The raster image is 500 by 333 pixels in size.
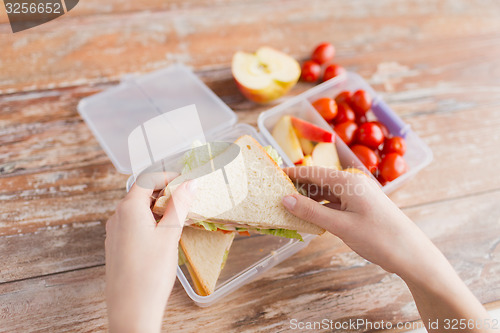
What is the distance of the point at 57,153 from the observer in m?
1.27

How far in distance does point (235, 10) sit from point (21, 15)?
859 millimetres

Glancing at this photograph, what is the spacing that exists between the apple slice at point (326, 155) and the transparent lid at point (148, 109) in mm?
301

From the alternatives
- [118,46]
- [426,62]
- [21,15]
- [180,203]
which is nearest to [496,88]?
[426,62]

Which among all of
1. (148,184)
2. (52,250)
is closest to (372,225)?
(148,184)

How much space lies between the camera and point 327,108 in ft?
4.33

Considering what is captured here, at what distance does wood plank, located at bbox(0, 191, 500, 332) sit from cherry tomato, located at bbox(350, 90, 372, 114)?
422mm

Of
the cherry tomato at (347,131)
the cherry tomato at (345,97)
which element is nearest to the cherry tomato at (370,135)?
the cherry tomato at (347,131)

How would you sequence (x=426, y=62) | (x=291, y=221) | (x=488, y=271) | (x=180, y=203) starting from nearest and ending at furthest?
(x=180, y=203)
(x=291, y=221)
(x=488, y=271)
(x=426, y=62)

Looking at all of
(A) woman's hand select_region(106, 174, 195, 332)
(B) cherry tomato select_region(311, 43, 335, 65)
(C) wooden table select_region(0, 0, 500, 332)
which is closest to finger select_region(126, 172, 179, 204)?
(A) woman's hand select_region(106, 174, 195, 332)

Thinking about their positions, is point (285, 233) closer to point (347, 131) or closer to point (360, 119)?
point (347, 131)

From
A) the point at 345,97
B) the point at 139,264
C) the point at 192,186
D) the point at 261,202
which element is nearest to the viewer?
the point at 139,264

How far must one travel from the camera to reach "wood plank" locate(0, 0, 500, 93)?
4.73 feet

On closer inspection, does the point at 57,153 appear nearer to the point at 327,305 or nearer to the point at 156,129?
the point at 156,129

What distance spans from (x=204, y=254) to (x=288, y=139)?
1.53 feet
